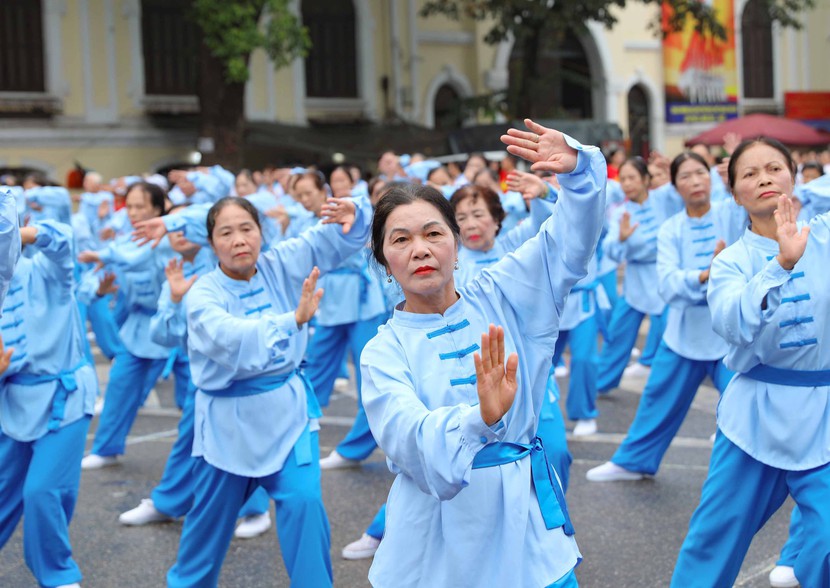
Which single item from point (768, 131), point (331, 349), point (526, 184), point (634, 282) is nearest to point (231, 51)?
point (768, 131)

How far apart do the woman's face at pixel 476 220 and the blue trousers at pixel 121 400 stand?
2.37 m

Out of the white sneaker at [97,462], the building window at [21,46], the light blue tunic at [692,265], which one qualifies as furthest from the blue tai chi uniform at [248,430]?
the building window at [21,46]

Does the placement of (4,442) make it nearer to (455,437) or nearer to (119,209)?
(455,437)

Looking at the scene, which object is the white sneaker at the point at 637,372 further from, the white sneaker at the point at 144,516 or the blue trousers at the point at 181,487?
the white sneaker at the point at 144,516

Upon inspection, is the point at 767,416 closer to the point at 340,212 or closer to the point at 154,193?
the point at 340,212

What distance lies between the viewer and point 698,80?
28.5 meters

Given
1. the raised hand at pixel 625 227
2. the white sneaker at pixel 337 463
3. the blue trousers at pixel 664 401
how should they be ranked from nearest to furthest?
the blue trousers at pixel 664 401 → the white sneaker at pixel 337 463 → the raised hand at pixel 625 227

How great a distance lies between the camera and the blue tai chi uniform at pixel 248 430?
13.5 ft

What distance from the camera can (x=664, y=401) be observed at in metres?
6.09

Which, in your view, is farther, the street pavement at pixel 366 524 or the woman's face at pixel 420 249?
the street pavement at pixel 366 524

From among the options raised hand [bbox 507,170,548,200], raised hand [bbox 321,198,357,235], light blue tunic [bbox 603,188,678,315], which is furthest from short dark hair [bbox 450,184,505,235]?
light blue tunic [bbox 603,188,678,315]

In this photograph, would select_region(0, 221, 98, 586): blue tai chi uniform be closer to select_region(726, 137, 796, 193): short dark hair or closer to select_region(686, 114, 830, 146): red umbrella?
select_region(726, 137, 796, 193): short dark hair

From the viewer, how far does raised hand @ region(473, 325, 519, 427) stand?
2.63m

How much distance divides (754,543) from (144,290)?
12.9ft
